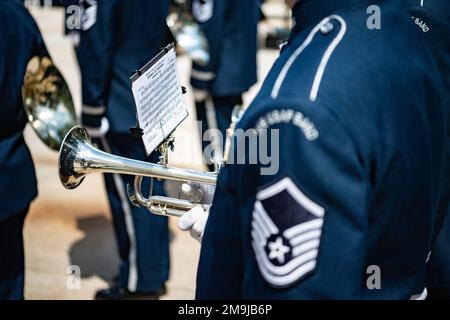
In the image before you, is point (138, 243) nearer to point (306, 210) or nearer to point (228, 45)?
point (228, 45)

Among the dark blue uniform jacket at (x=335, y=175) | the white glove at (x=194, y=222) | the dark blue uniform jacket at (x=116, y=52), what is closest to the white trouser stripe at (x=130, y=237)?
the dark blue uniform jacket at (x=116, y=52)

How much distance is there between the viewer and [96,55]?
4074mm

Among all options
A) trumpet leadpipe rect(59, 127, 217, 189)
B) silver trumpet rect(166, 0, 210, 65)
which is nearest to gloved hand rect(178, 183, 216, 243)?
trumpet leadpipe rect(59, 127, 217, 189)

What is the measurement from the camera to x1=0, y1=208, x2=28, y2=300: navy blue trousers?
3156 millimetres

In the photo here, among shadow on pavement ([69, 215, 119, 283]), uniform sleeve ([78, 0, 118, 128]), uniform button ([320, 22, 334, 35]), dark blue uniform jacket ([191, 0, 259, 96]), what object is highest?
uniform button ([320, 22, 334, 35])

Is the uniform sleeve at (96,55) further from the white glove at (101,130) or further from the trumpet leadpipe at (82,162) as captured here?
the trumpet leadpipe at (82,162)

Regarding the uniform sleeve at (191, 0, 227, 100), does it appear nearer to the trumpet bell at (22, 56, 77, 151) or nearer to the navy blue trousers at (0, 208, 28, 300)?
the trumpet bell at (22, 56, 77, 151)

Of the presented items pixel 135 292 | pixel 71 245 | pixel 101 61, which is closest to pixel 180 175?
pixel 101 61

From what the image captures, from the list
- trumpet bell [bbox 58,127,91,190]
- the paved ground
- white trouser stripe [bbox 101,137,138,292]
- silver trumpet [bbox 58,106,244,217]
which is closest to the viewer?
silver trumpet [bbox 58,106,244,217]

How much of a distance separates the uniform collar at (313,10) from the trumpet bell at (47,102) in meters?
1.62

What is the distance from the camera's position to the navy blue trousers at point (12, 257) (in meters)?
3.16

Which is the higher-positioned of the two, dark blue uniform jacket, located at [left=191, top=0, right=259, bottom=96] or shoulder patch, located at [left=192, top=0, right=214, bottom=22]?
shoulder patch, located at [left=192, top=0, right=214, bottom=22]

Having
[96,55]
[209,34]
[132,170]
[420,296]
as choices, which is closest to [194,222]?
[132,170]

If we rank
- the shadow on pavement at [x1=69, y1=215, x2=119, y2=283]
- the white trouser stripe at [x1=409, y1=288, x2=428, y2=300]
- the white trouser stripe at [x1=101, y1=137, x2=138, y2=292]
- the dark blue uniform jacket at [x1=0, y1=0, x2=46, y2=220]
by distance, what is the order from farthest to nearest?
the shadow on pavement at [x1=69, y1=215, x2=119, y2=283], the white trouser stripe at [x1=101, y1=137, x2=138, y2=292], the dark blue uniform jacket at [x1=0, y1=0, x2=46, y2=220], the white trouser stripe at [x1=409, y1=288, x2=428, y2=300]
